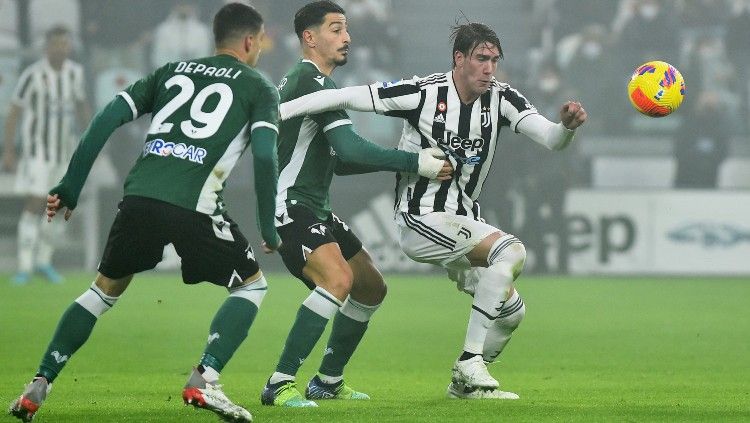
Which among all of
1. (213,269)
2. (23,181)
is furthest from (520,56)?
(213,269)

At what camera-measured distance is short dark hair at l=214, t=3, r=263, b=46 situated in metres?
5.72

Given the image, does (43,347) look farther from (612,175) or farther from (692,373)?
(612,175)

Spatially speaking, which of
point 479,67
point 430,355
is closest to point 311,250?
point 479,67

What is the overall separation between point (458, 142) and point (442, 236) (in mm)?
483

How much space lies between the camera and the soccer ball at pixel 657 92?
6914 mm

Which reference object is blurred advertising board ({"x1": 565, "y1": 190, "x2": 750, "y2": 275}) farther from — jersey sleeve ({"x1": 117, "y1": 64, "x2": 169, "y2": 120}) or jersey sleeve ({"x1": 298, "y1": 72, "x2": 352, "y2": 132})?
jersey sleeve ({"x1": 117, "y1": 64, "x2": 169, "y2": 120})

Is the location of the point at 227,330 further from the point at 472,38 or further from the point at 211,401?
the point at 472,38

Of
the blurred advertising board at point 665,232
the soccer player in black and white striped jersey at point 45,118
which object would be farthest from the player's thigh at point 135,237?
the blurred advertising board at point 665,232

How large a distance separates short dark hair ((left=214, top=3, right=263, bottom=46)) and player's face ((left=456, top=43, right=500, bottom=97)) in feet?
4.69

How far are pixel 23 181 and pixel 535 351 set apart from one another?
8285 millimetres

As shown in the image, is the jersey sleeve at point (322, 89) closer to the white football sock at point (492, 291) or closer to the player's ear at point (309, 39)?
the player's ear at point (309, 39)

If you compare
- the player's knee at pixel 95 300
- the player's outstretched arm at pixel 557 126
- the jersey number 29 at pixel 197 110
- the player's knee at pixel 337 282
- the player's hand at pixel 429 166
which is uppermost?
the jersey number 29 at pixel 197 110

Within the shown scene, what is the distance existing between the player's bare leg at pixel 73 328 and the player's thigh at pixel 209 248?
11.6 inches

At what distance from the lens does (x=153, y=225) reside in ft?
18.2
